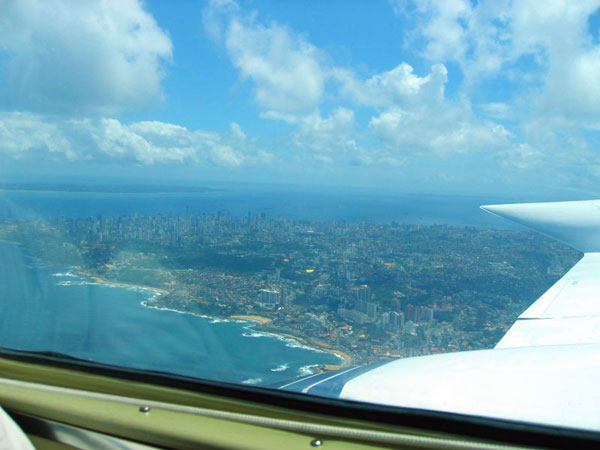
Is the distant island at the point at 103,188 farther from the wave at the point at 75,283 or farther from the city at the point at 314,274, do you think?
the wave at the point at 75,283

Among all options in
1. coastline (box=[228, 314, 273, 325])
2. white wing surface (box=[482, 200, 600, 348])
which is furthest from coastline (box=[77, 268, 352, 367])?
white wing surface (box=[482, 200, 600, 348])

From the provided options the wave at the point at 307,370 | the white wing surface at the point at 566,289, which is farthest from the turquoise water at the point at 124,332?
the white wing surface at the point at 566,289

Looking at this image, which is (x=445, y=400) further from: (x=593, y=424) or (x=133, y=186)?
(x=133, y=186)

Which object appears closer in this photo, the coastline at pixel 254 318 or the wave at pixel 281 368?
the wave at pixel 281 368

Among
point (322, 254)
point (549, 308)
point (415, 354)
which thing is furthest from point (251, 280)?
point (549, 308)

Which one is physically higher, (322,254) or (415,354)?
(322,254)

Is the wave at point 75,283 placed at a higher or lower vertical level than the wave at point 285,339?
higher

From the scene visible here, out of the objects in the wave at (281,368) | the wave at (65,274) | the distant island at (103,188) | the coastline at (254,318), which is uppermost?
the distant island at (103,188)

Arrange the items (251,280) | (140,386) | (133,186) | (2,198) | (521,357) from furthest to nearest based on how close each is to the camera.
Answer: (133,186)
(251,280)
(2,198)
(521,357)
(140,386)
